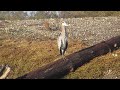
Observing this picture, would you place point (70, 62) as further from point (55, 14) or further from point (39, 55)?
point (55, 14)

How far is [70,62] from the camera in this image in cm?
1062

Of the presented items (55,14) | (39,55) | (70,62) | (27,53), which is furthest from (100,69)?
(55,14)

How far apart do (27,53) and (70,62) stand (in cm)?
328

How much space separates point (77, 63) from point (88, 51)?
974mm

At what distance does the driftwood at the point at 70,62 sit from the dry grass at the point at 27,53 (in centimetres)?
133

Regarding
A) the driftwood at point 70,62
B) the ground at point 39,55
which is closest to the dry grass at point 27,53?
the ground at point 39,55

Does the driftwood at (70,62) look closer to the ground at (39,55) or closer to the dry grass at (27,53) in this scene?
the ground at (39,55)

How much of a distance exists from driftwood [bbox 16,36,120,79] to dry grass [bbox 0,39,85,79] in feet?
4.36

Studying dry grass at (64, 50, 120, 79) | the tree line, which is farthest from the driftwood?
the tree line

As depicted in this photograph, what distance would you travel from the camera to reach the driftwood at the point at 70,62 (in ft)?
31.0
